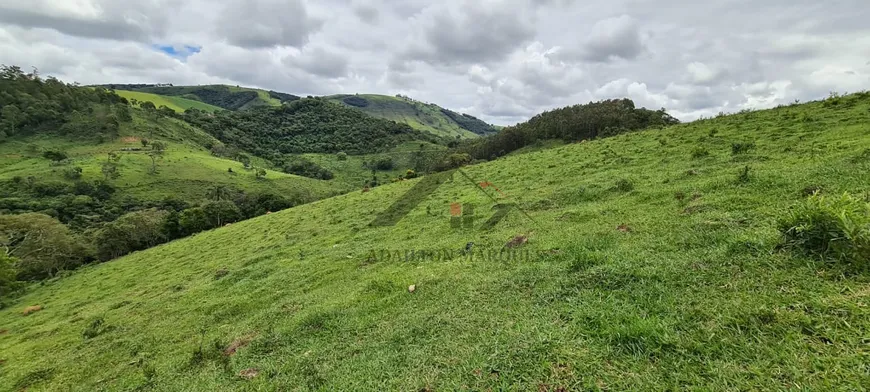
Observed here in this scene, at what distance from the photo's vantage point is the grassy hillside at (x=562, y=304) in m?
4.11

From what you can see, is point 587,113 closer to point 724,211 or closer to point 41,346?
point 724,211

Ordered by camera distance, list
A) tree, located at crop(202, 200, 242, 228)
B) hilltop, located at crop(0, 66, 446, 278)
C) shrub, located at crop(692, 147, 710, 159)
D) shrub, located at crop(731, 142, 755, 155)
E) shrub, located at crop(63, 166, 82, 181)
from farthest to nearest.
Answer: shrub, located at crop(63, 166, 82, 181) → tree, located at crop(202, 200, 242, 228) → hilltop, located at crop(0, 66, 446, 278) → shrub, located at crop(692, 147, 710, 159) → shrub, located at crop(731, 142, 755, 155)

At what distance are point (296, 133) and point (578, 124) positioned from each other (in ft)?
530

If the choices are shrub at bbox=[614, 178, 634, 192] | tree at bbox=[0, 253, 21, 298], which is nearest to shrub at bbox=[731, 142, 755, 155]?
shrub at bbox=[614, 178, 634, 192]

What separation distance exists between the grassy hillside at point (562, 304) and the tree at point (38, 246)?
35.4m

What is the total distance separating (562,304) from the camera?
593 centimetres

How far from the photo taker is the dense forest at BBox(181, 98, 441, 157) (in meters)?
159

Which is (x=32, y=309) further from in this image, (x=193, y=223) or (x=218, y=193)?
(x=218, y=193)

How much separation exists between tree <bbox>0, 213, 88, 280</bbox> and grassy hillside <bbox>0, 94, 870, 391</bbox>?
3543cm

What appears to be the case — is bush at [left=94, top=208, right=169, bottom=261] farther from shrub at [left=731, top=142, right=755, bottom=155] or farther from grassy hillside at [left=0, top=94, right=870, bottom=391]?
shrub at [left=731, top=142, right=755, bottom=155]

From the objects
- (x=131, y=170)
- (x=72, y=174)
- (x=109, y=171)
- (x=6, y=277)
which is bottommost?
(x=6, y=277)

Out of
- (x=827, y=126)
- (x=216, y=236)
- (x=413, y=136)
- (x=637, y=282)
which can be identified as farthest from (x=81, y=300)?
(x=413, y=136)

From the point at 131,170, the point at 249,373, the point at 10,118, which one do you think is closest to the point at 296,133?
the point at 10,118

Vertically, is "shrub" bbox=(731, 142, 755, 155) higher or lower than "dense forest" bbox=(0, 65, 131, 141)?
lower
